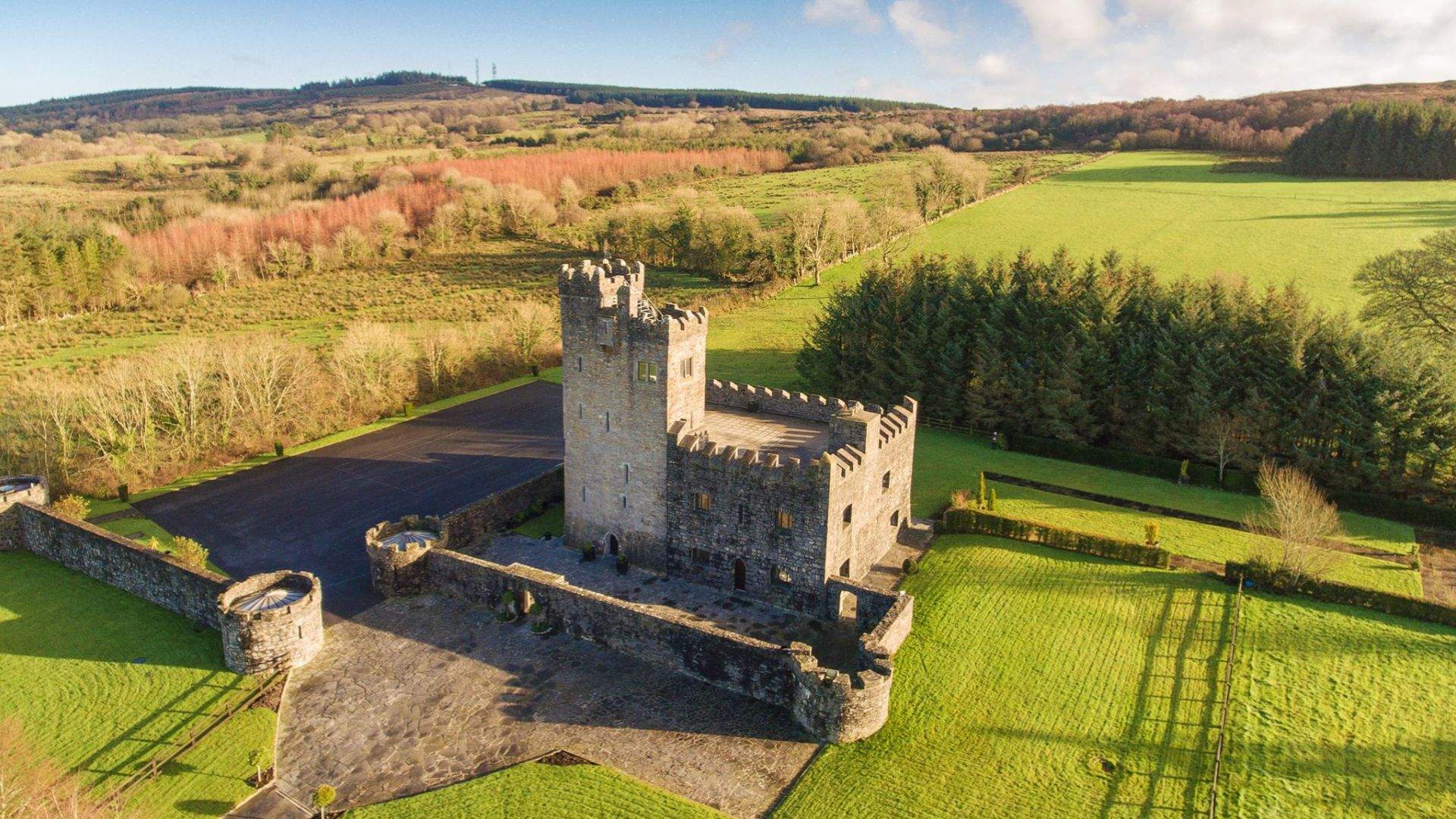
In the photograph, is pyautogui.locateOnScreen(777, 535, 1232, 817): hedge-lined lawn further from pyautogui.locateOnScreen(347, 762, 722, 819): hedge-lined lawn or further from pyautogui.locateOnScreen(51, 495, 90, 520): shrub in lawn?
pyautogui.locateOnScreen(51, 495, 90, 520): shrub in lawn

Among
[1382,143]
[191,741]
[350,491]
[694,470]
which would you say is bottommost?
[191,741]

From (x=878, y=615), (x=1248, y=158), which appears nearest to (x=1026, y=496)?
(x=878, y=615)

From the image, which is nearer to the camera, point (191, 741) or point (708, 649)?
point (191, 741)

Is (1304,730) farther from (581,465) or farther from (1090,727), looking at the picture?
(581,465)

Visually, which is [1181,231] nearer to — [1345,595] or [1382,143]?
[1382,143]

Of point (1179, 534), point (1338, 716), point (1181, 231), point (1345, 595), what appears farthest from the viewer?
point (1181, 231)

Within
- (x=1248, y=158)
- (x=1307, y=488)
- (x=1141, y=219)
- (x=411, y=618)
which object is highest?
(x=1248, y=158)

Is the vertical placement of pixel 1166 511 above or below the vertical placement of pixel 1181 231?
below

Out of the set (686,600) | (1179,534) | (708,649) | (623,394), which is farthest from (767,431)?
(1179,534)
